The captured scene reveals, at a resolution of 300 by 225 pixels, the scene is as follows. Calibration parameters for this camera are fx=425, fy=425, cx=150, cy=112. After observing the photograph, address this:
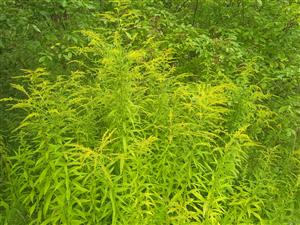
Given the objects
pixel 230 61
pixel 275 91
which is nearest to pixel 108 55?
pixel 230 61

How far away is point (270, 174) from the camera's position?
416cm

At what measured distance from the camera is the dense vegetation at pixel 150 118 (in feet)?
9.86

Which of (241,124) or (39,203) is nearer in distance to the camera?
(39,203)

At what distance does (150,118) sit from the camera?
369 cm

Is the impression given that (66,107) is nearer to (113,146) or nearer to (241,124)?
(113,146)

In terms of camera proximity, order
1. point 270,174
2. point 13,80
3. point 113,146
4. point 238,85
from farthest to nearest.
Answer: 1. point 13,80
2. point 238,85
3. point 270,174
4. point 113,146

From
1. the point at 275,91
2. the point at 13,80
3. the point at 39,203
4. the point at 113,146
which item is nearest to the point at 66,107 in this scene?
the point at 113,146

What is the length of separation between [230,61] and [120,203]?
2.38 meters

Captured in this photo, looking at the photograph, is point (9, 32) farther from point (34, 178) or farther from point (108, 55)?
point (34, 178)

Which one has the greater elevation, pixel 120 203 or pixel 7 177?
pixel 120 203

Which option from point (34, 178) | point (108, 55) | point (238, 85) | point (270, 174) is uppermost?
point (108, 55)

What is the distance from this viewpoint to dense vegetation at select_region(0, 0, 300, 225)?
3006 mm

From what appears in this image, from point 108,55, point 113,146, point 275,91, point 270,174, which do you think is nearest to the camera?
point 113,146

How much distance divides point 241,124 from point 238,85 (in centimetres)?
49
